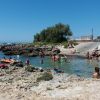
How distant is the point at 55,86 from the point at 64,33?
128575 millimetres

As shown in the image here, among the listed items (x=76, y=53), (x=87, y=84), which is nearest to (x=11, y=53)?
(x=76, y=53)

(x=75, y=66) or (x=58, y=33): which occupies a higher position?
(x=58, y=33)

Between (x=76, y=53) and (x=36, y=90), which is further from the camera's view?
(x=76, y=53)

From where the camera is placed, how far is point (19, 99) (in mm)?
21484

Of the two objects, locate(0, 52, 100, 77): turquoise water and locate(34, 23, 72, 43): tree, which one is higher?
locate(34, 23, 72, 43): tree

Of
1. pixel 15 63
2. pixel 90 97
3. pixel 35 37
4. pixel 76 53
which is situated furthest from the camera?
pixel 35 37

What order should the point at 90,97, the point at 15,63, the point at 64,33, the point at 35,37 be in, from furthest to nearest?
the point at 35,37
the point at 64,33
the point at 15,63
the point at 90,97

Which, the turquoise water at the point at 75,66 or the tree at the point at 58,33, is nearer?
the turquoise water at the point at 75,66

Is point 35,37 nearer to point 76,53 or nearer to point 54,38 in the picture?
point 54,38

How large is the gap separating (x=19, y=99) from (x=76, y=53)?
8829 cm

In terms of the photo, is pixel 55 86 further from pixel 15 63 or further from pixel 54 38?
pixel 54 38

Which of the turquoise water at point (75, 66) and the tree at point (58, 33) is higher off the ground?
the tree at point (58, 33)

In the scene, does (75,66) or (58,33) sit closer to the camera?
(75,66)

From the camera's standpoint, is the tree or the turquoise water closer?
the turquoise water
